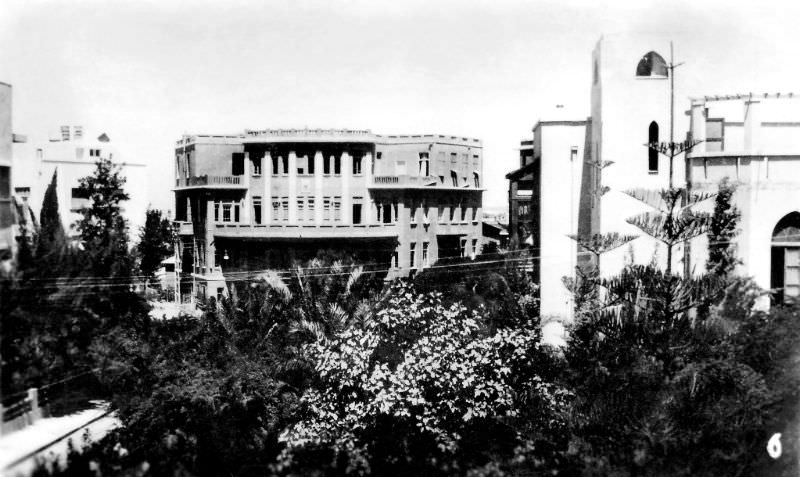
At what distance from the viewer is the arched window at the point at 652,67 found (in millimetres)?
14789

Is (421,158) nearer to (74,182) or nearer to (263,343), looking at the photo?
(74,182)

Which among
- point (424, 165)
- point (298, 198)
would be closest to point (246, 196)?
point (298, 198)

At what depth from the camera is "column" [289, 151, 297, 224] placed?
31.0 metres

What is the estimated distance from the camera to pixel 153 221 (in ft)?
79.9

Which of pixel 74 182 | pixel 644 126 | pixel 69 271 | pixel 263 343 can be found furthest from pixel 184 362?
pixel 74 182

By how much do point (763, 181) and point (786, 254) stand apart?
1.38 meters

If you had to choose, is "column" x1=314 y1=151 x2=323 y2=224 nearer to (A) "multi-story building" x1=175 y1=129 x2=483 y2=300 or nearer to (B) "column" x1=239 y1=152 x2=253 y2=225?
(A) "multi-story building" x1=175 y1=129 x2=483 y2=300

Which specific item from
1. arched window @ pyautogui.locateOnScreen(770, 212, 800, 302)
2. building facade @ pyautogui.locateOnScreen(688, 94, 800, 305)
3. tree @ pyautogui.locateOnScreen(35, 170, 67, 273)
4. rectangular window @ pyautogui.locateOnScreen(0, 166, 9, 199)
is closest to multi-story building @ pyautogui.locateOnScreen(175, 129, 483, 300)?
building facade @ pyautogui.locateOnScreen(688, 94, 800, 305)

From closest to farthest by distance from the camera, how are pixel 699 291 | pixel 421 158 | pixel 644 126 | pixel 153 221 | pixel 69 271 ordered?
pixel 69 271
pixel 699 291
pixel 644 126
pixel 153 221
pixel 421 158

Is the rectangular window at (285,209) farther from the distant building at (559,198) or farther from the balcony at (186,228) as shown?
the distant building at (559,198)

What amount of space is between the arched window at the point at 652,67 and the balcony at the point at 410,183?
59.1 ft

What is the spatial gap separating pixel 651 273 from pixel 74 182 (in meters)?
22.5

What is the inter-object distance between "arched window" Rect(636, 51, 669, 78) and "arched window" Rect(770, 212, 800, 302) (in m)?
3.80

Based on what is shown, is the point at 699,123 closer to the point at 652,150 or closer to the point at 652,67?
the point at 652,150
